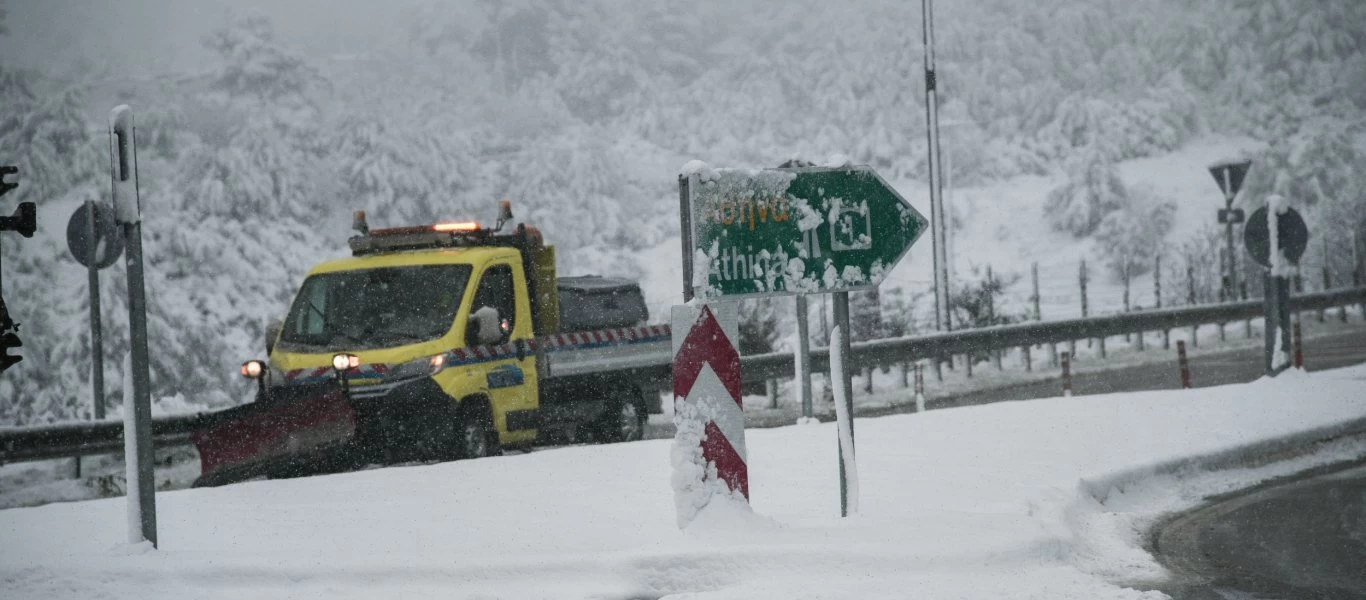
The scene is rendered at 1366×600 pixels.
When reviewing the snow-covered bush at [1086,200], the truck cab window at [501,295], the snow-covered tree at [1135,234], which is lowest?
the truck cab window at [501,295]

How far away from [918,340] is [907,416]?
6350 mm

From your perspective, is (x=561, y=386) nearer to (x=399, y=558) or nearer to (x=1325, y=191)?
(x=399, y=558)

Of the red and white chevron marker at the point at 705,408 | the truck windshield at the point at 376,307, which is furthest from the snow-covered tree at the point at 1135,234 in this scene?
the red and white chevron marker at the point at 705,408

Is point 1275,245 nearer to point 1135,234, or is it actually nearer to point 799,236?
point 799,236

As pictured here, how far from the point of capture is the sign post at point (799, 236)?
243 inches

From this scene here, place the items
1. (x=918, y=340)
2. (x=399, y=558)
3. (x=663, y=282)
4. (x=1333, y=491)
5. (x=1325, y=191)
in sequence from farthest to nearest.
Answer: (x=1325, y=191) → (x=663, y=282) → (x=918, y=340) → (x=1333, y=491) → (x=399, y=558)

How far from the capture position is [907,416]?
1211 cm

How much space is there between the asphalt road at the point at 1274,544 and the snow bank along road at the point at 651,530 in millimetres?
245

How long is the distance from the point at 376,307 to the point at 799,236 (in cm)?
572

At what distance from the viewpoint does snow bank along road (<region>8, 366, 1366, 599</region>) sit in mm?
5637

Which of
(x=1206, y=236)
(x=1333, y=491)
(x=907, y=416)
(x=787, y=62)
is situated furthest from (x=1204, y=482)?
(x=787, y=62)

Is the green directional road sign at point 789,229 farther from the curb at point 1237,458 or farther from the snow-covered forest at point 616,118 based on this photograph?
the snow-covered forest at point 616,118

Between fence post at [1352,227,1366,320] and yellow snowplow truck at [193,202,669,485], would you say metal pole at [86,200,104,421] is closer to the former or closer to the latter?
yellow snowplow truck at [193,202,669,485]

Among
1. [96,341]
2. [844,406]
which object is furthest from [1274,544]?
[96,341]
